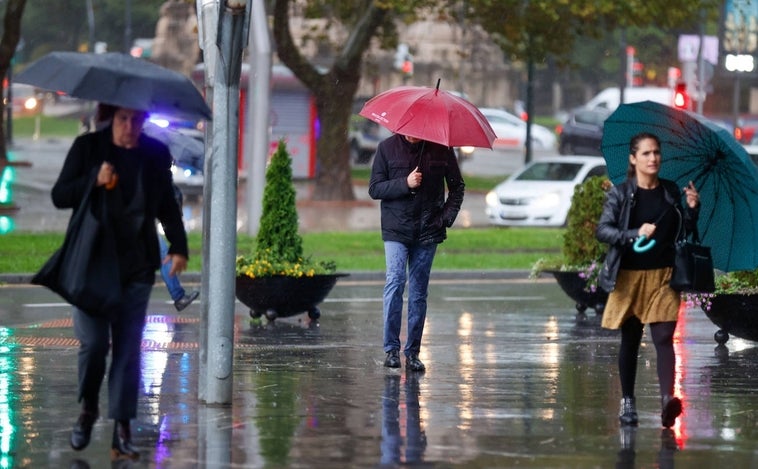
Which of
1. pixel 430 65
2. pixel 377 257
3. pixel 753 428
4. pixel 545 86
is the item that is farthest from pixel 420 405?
pixel 545 86

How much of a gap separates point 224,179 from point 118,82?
1688mm

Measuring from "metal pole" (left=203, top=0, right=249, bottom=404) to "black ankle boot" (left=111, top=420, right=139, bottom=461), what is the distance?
1.38 meters

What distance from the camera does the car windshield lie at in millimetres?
29797

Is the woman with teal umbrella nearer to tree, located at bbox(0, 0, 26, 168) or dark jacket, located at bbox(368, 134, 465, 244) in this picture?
dark jacket, located at bbox(368, 134, 465, 244)

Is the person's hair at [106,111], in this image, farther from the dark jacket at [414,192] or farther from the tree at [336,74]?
the tree at [336,74]

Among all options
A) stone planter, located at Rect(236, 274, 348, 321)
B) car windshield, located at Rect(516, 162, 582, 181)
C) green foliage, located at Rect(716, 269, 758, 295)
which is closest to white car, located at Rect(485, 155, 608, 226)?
car windshield, located at Rect(516, 162, 582, 181)

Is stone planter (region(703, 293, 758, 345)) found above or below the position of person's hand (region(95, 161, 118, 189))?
below

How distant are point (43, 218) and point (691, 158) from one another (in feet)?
71.7

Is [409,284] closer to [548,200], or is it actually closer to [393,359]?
[393,359]

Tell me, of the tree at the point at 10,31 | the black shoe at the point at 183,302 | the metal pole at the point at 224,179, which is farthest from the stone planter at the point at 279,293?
the tree at the point at 10,31

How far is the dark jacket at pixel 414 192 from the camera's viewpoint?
426 inches

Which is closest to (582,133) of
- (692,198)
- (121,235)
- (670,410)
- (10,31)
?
(10,31)

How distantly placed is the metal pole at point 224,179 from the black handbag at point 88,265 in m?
1.53

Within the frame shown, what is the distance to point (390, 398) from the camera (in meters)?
9.84
